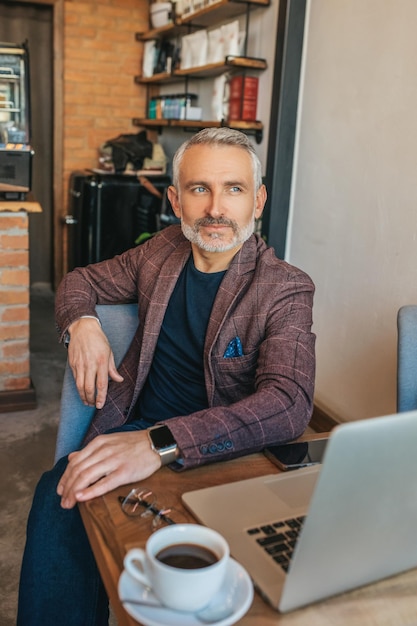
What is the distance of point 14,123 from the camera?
316 cm

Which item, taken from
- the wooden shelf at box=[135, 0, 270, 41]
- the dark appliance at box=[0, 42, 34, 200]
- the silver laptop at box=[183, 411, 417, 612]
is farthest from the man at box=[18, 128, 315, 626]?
the wooden shelf at box=[135, 0, 270, 41]

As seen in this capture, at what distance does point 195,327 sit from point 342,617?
91cm

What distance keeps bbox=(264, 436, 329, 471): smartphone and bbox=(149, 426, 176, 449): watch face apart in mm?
180

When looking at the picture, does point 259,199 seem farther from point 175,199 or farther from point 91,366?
point 91,366

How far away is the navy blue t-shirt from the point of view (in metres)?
1.56

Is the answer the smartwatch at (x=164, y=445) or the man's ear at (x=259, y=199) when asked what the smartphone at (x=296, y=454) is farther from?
the man's ear at (x=259, y=199)

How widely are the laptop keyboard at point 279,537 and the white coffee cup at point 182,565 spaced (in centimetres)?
11

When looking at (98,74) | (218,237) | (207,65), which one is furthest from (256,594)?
(98,74)

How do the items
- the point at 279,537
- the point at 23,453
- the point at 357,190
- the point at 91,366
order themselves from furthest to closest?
the point at 23,453
the point at 357,190
the point at 91,366
the point at 279,537

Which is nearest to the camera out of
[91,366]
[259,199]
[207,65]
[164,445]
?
[164,445]

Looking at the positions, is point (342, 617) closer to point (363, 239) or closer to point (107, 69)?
point (363, 239)

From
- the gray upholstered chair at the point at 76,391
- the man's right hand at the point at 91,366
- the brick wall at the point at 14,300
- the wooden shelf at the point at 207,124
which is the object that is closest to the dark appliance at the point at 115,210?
the wooden shelf at the point at 207,124

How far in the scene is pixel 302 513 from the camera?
927 mm

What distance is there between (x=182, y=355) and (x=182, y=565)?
0.87m
